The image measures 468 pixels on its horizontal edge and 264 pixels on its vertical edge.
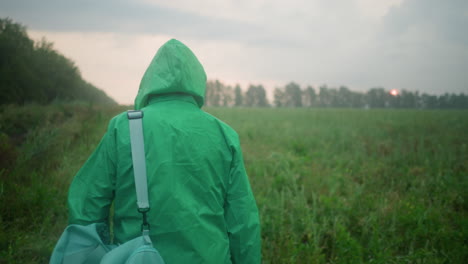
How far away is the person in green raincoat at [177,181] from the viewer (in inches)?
55.1

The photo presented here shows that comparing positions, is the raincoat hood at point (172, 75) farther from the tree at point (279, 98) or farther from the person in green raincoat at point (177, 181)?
the tree at point (279, 98)

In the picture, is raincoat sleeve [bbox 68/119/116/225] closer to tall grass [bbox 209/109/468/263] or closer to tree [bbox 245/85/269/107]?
tall grass [bbox 209/109/468/263]

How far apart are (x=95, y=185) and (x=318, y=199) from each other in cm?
453

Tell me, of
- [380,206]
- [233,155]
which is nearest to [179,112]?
[233,155]

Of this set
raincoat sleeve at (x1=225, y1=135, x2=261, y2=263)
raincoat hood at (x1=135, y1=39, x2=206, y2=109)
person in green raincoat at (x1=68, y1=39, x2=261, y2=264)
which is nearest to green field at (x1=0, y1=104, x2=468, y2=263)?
raincoat sleeve at (x1=225, y1=135, x2=261, y2=263)

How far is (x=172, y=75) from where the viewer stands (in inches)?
64.5

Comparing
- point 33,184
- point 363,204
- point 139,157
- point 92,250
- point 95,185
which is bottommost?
point 363,204

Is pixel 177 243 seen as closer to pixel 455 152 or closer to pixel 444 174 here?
pixel 444 174

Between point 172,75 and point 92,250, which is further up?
point 172,75

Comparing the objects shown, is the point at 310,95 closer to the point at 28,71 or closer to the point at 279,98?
the point at 279,98

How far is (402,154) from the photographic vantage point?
27.3ft

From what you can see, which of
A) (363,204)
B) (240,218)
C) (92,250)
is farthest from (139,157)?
(363,204)

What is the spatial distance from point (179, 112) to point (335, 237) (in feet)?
11.0

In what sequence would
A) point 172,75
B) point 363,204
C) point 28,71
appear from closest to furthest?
point 172,75, point 363,204, point 28,71
